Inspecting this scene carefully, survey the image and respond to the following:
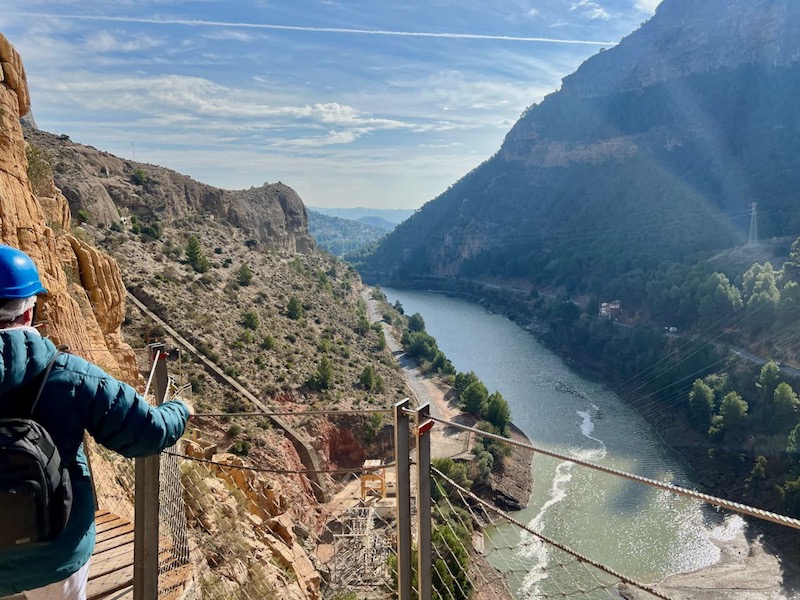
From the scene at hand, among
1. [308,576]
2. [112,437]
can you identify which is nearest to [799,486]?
[308,576]

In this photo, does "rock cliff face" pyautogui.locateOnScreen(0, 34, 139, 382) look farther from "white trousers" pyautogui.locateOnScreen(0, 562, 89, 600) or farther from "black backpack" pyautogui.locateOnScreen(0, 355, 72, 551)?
"black backpack" pyautogui.locateOnScreen(0, 355, 72, 551)

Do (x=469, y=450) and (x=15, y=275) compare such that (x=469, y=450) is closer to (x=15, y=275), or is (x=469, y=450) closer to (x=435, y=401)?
(x=435, y=401)

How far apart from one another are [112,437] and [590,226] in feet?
227

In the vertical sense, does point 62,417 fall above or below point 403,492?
above

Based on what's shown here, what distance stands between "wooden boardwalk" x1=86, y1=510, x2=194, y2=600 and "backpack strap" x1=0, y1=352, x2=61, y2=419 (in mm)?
1804

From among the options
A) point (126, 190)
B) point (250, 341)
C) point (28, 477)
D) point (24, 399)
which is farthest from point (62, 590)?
point (126, 190)

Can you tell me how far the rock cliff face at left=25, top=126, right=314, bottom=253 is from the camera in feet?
78.5

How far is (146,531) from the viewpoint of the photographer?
9.37 ft

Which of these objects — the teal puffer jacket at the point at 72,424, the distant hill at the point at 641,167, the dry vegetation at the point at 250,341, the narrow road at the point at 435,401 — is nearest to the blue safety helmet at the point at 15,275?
the teal puffer jacket at the point at 72,424

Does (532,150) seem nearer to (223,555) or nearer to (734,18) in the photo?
(734,18)

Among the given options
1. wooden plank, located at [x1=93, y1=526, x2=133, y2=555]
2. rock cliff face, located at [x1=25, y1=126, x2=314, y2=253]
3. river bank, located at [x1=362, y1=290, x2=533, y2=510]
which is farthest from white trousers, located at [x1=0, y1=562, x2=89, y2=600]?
rock cliff face, located at [x1=25, y1=126, x2=314, y2=253]

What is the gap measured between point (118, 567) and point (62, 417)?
1930mm

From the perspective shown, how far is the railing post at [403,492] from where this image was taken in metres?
2.47

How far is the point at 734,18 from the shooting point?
74625 mm
